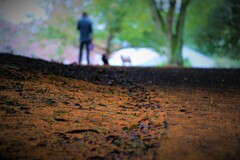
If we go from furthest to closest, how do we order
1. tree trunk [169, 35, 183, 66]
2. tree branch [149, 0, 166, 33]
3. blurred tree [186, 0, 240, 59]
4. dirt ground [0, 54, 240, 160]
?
blurred tree [186, 0, 240, 59]
tree trunk [169, 35, 183, 66]
tree branch [149, 0, 166, 33]
dirt ground [0, 54, 240, 160]

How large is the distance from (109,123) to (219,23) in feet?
65.3

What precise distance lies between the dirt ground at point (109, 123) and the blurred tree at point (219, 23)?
15838mm

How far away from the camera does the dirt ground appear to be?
2162mm

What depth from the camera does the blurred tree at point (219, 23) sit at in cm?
1886

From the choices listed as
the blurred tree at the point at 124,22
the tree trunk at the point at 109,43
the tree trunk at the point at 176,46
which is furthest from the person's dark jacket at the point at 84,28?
the tree trunk at the point at 109,43

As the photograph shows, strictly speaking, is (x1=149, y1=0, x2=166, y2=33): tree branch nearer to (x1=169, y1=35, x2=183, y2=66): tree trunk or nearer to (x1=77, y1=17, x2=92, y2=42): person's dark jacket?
(x1=169, y1=35, x2=183, y2=66): tree trunk

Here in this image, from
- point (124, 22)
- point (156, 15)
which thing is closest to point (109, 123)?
point (156, 15)

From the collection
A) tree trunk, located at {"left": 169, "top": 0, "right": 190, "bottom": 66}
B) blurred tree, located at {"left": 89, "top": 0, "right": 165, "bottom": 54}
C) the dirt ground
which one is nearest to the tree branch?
tree trunk, located at {"left": 169, "top": 0, "right": 190, "bottom": 66}

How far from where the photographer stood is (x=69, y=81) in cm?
502

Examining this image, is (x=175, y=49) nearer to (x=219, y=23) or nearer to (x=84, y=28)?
(x=84, y=28)

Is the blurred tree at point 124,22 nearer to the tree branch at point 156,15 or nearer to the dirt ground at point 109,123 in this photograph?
the tree branch at point 156,15

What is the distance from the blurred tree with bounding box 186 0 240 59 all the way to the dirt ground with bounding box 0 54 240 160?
52.0 ft

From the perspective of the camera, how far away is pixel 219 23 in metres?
20.5

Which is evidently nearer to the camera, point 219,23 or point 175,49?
point 175,49
